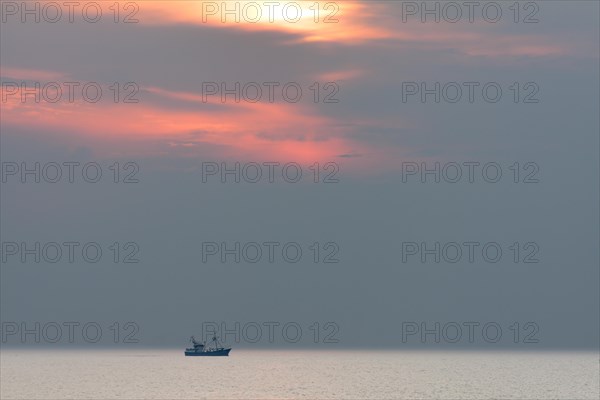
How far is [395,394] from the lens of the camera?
190 meters

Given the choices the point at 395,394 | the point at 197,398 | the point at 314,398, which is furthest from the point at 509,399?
the point at 197,398

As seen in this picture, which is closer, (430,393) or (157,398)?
(157,398)

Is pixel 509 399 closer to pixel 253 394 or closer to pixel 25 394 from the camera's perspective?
pixel 253 394

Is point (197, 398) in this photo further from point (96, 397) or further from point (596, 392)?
point (596, 392)

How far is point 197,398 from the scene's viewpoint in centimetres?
17550

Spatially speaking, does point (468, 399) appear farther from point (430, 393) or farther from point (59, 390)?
point (59, 390)

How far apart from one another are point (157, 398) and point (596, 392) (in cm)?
8057

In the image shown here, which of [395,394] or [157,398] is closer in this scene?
[157,398]

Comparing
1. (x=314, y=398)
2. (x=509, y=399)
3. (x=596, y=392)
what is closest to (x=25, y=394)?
(x=314, y=398)

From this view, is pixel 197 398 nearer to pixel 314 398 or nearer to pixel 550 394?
pixel 314 398

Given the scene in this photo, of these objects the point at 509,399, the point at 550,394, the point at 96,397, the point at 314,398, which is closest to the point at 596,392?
the point at 550,394

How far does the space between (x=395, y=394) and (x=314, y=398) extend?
787 inches

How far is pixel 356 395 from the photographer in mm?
189250

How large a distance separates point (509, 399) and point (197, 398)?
5190 centimetres
